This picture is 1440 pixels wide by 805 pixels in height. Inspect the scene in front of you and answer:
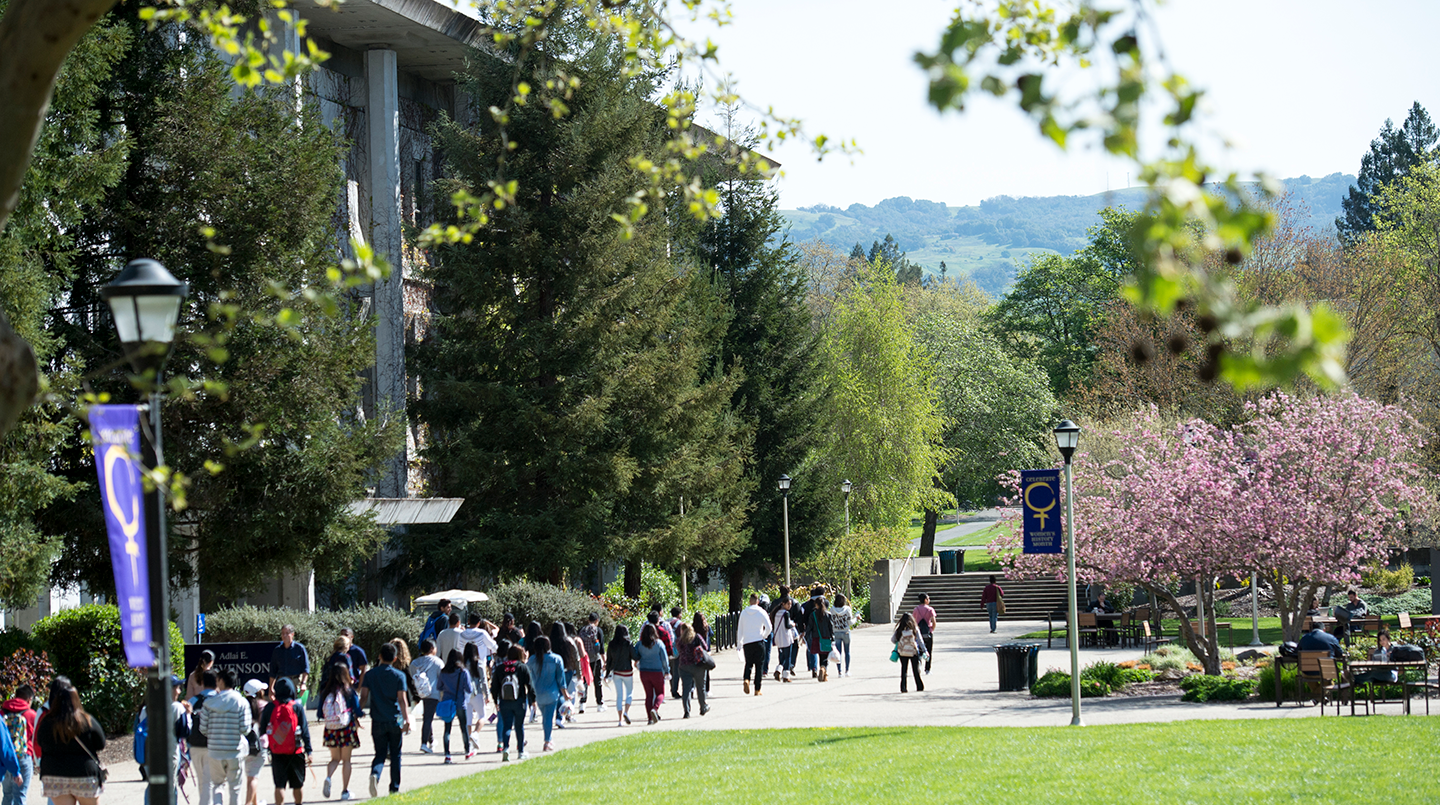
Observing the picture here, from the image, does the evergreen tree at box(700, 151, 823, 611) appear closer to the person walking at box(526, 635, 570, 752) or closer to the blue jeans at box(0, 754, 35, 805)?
the person walking at box(526, 635, 570, 752)

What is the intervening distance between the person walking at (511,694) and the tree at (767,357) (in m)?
24.7

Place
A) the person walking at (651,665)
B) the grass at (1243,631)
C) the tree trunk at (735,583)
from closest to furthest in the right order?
the person walking at (651,665), the grass at (1243,631), the tree trunk at (735,583)

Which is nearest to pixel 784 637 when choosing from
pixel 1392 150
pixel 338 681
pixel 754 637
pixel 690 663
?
pixel 754 637

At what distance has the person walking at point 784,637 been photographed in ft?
88.5

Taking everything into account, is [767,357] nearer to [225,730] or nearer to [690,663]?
[690,663]

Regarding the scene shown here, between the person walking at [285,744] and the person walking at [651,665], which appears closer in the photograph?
the person walking at [285,744]

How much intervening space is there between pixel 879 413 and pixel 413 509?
27441 mm

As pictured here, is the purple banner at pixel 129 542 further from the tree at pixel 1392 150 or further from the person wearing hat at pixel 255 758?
the tree at pixel 1392 150

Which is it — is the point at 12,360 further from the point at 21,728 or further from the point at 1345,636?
the point at 1345,636

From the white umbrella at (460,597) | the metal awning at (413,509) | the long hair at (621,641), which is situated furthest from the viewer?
the metal awning at (413,509)

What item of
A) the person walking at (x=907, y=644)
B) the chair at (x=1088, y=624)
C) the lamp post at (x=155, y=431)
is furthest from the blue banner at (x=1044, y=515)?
the lamp post at (x=155, y=431)

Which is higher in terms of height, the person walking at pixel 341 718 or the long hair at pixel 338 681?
the long hair at pixel 338 681

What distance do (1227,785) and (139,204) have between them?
59.2 ft

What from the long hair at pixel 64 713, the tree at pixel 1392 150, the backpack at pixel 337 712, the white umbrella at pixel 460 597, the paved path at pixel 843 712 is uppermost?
the tree at pixel 1392 150
